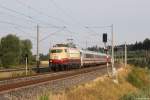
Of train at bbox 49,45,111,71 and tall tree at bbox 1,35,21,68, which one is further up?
tall tree at bbox 1,35,21,68

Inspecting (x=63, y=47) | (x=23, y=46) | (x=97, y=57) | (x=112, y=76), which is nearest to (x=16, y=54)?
(x=23, y=46)

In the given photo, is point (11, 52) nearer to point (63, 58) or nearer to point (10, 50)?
point (10, 50)

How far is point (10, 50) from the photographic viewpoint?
109688 mm

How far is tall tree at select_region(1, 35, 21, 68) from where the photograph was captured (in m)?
99.5

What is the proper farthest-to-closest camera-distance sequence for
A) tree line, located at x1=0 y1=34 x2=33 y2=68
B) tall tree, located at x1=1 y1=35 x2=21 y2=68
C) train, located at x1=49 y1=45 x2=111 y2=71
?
tree line, located at x1=0 y1=34 x2=33 y2=68 → tall tree, located at x1=1 y1=35 x2=21 y2=68 → train, located at x1=49 y1=45 x2=111 y2=71

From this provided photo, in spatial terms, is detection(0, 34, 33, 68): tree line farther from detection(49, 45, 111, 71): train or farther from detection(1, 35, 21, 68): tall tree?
detection(49, 45, 111, 71): train

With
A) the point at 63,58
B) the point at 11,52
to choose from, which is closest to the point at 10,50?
the point at 11,52

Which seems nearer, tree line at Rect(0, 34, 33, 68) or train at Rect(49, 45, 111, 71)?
train at Rect(49, 45, 111, 71)

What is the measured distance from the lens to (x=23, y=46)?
123 meters

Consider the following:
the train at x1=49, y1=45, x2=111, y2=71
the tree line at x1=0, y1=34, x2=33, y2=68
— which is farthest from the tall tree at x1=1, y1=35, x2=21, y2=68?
the train at x1=49, y1=45, x2=111, y2=71

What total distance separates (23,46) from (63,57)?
231ft

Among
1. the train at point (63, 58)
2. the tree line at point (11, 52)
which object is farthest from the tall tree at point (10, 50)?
the train at point (63, 58)

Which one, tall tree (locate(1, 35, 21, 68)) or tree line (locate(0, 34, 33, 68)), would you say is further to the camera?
tree line (locate(0, 34, 33, 68))

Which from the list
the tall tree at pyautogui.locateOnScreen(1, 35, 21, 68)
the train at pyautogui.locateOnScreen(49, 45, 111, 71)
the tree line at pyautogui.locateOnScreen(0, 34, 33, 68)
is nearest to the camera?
the train at pyautogui.locateOnScreen(49, 45, 111, 71)
